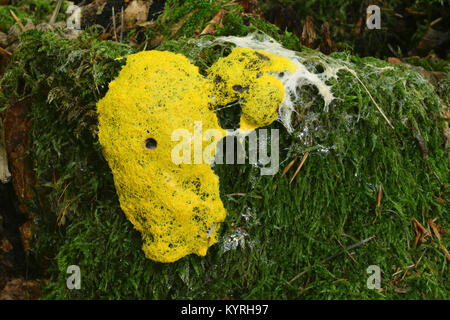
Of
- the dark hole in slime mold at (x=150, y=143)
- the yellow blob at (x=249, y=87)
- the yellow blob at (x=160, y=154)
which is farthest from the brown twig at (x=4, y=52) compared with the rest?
the yellow blob at (x=249, y=87)

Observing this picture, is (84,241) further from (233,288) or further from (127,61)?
(127,61)

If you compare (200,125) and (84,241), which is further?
(84,241)

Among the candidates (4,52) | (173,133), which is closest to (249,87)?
(173,133)

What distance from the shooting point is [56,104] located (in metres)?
2.13

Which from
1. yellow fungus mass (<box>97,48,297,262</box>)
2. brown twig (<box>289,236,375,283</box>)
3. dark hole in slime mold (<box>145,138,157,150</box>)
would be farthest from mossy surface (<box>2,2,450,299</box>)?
dark hole in slime mold (<box>145,138,157,150</box>)

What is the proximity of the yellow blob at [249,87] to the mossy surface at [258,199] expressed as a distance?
10cm

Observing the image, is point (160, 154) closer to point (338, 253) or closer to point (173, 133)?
point (173, 133)

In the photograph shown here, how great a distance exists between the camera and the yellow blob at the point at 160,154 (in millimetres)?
1847

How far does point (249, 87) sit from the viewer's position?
198 centimetres

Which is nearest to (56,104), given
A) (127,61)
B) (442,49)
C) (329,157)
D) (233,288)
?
(127,61)

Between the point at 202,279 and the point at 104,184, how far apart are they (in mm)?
894

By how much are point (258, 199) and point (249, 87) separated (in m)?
0.72

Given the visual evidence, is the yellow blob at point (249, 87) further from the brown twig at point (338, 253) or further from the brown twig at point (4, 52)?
the brown twig at point (4, 52)

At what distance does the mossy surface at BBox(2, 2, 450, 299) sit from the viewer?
209 cm
